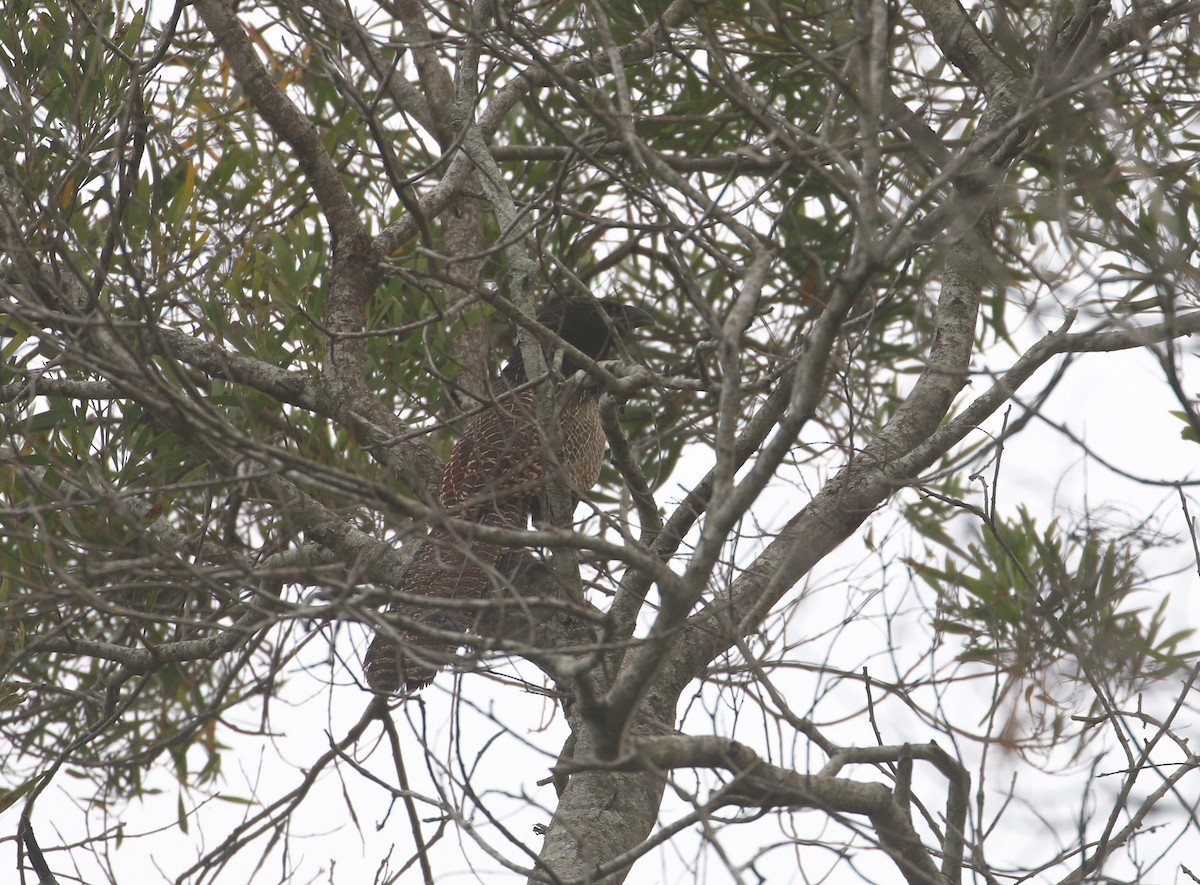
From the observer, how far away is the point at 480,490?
4098mm

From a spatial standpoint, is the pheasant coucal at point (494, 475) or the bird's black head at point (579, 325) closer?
the pheasant coucal at point (494, 475)

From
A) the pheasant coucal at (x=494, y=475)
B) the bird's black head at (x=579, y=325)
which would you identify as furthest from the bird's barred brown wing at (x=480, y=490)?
the bird's black head at (x=579, y=325)

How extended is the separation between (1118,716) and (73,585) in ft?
Answer: 6.79

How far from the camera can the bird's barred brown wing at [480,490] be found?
11.4 feet

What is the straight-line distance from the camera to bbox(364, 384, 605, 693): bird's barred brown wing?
3.47 meters

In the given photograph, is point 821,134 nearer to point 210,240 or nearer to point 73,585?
point 73,585

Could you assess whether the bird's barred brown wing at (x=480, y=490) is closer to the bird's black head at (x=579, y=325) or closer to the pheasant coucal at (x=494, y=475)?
the pheasant coucal at (x=494, y=475)

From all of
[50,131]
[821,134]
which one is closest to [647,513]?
[821,134]

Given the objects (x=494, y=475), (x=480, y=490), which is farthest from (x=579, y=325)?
(x=494, y=475)

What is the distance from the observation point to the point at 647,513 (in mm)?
3154

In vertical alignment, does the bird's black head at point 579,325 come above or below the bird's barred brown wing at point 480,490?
above

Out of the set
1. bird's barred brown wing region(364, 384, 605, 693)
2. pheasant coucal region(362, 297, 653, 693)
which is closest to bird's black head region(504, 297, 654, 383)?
pheasant coucal region(362, 297, 653, 693)

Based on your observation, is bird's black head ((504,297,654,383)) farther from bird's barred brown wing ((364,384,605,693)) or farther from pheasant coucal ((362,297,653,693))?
bird's barred brown wing ((364,384,605,693))

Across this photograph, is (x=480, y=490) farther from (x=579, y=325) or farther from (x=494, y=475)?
(x=579, y=325)
